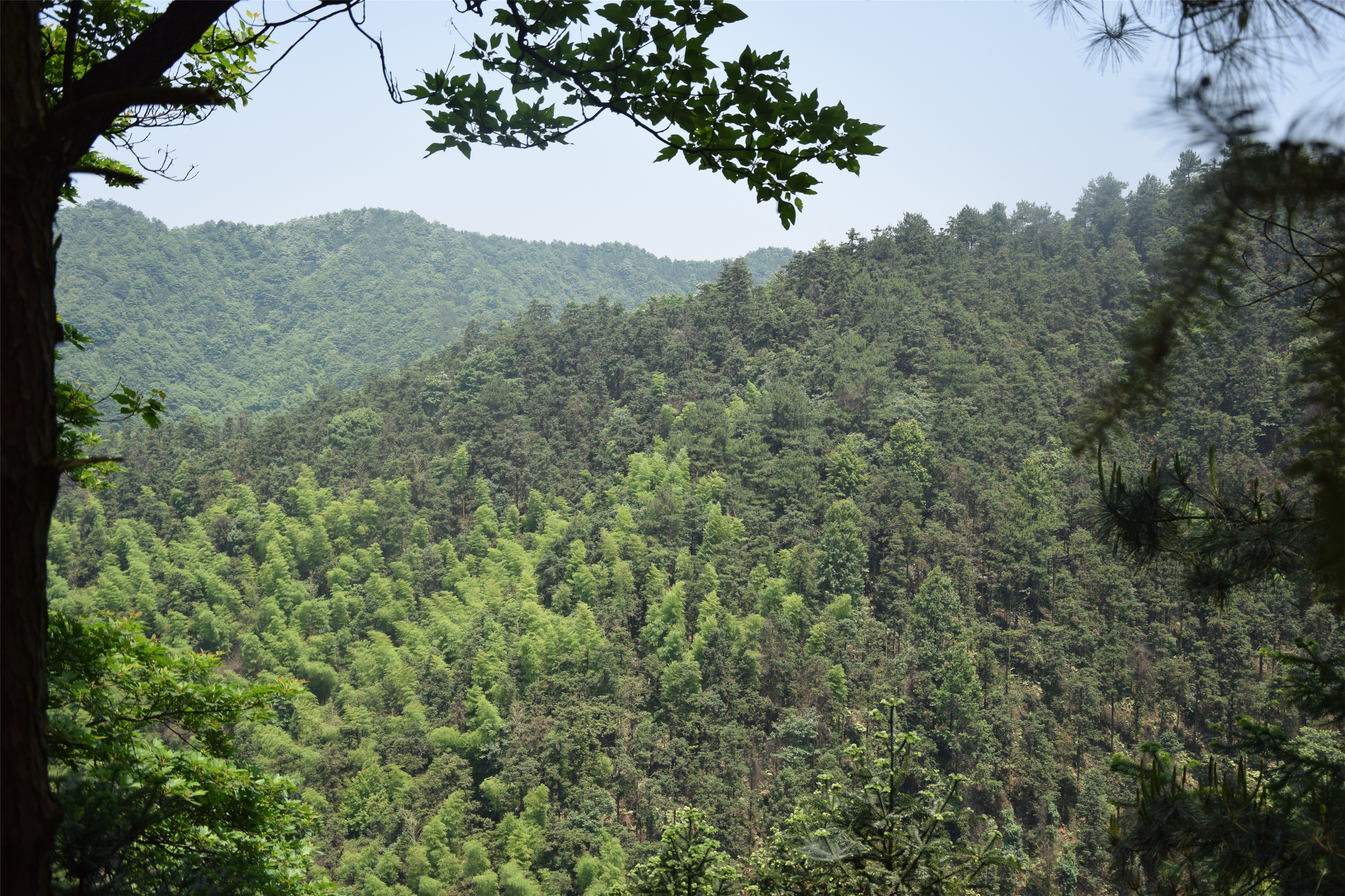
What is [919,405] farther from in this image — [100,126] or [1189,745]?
[100,126]

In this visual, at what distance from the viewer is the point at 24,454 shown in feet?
3.44

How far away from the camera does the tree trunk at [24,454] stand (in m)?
1.03

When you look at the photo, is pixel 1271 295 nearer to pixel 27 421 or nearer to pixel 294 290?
pixel 27 421

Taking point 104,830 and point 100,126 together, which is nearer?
point 100,126

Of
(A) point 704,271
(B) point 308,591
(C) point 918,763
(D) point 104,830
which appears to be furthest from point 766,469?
(A) point 704,271

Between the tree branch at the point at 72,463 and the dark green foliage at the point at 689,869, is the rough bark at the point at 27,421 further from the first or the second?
the dark green foliage at the point at 689,869

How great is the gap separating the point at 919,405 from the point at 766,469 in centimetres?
676

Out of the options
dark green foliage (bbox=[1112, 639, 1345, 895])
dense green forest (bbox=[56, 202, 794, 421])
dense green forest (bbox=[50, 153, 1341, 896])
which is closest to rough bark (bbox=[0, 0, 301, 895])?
dark green foliage (bbox=[1112, 639, 1345, 895])

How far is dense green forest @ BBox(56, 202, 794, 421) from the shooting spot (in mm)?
64062

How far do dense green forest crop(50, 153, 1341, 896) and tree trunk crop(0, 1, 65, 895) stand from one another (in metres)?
15.7

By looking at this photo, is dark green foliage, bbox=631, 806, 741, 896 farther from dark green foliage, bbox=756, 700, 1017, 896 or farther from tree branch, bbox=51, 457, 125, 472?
tree branch, bbox=51, 457, 125, 472

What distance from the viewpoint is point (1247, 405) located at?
94.0ft

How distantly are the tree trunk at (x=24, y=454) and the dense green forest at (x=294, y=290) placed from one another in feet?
186

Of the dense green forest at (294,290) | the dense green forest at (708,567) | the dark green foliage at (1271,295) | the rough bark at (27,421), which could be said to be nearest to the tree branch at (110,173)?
the rough bark at (27,421)
